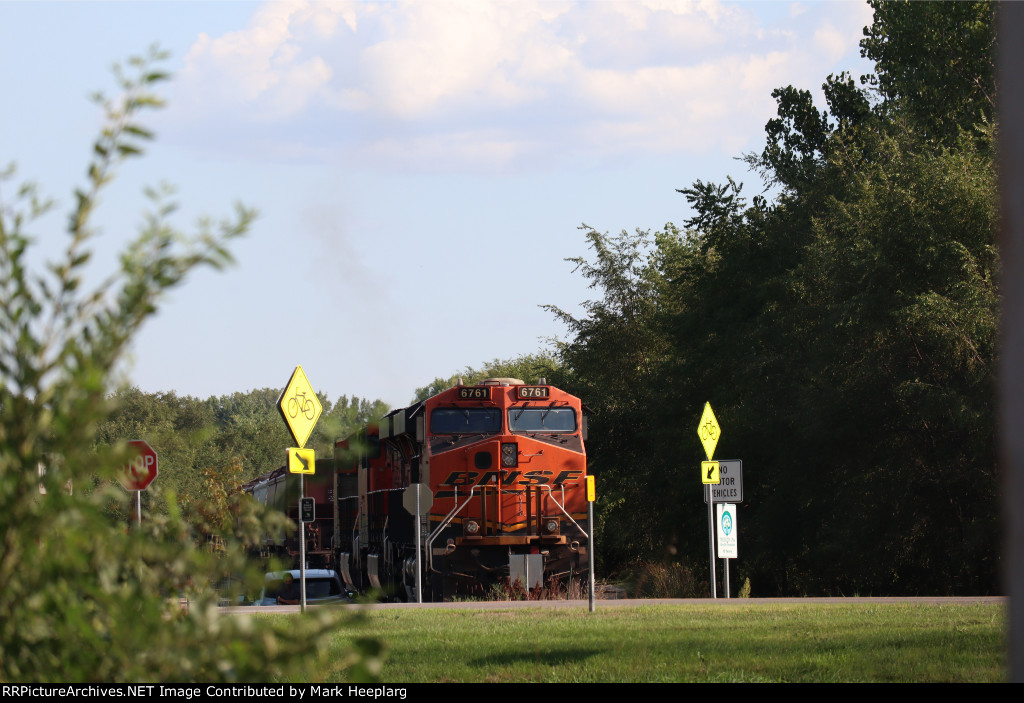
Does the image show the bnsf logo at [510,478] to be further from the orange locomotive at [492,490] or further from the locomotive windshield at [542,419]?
the locomotive windshield at [542,419]

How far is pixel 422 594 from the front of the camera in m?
21.5

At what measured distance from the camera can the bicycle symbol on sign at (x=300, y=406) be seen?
44.9 ft

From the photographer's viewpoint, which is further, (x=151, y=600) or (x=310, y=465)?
(x=310, y=465)

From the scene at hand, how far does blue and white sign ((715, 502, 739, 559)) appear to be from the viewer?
1911 centimetres

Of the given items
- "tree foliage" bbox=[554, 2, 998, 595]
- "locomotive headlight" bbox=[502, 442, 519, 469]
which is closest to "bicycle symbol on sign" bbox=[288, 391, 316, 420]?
"locomotive headlight" bbox=[502, 442, 519, 469]

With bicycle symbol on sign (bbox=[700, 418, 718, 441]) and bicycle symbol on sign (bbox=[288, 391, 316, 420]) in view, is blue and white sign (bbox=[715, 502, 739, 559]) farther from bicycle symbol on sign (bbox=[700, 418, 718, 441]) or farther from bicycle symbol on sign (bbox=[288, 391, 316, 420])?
bicycle symbol on sign (bbox=[288, 391, 316, 420])

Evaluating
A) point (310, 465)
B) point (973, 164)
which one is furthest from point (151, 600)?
point (973, 164)

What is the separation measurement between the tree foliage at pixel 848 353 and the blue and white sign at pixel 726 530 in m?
6.99

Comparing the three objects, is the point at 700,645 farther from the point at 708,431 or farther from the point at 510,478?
the point at 510,478

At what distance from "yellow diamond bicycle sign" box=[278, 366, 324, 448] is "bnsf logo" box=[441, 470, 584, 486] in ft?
25.4

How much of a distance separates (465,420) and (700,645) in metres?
11.5

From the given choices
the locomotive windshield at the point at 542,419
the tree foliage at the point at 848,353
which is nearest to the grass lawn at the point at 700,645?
the locomotive windshield at the point at 542,419

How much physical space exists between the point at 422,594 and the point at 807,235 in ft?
57.6

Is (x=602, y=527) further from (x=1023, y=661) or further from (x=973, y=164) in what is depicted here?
(x=1023, y=661)
